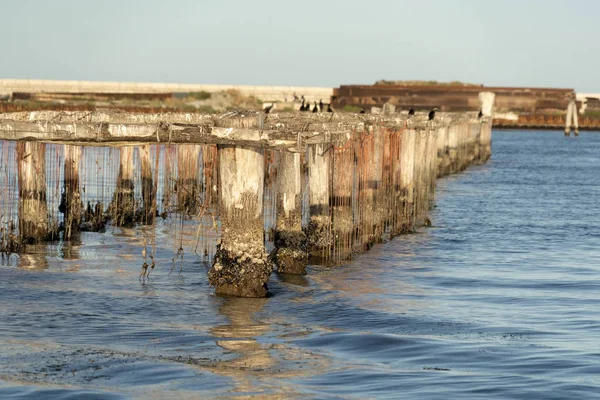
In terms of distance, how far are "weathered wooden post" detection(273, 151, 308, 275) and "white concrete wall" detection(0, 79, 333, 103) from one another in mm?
76321

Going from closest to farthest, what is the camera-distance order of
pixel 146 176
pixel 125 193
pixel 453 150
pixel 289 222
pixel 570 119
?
pixel 289 222, pixel 125 193, pixel 146 176, pixel 453 150, pixel 570 119

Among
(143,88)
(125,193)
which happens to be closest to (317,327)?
(125,193)

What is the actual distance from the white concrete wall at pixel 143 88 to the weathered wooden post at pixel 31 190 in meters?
73.6

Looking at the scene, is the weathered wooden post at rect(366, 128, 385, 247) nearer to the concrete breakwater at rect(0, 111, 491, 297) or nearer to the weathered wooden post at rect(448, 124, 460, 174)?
the concrete breakwater at rect(0, 111, 491, 297)

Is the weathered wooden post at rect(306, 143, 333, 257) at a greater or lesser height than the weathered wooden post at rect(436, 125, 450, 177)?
greater

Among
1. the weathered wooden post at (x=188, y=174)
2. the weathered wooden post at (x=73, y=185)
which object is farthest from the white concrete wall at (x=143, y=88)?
the weathered wooden post at (x=73, y=185)

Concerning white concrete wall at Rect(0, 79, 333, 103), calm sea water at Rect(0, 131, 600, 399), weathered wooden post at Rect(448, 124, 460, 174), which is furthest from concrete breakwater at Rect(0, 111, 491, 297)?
white concrete wall at Rect(0, 79, 333, 103)

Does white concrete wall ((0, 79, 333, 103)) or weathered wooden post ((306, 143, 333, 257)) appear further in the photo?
white concrete wall ((0, 79, 333, 103))

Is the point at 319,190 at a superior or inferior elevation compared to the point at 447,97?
superior

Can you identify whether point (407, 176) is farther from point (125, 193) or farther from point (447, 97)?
point (447, 97)

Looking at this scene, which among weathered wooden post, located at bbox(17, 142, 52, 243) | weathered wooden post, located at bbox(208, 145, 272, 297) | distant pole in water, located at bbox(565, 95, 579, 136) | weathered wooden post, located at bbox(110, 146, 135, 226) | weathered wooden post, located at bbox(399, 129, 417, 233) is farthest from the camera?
distant pole in water, located at bbox(565, 95, 579, 136)

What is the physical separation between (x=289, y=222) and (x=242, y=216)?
10.2 ft

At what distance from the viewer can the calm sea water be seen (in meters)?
10.9

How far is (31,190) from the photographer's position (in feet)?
63.9
